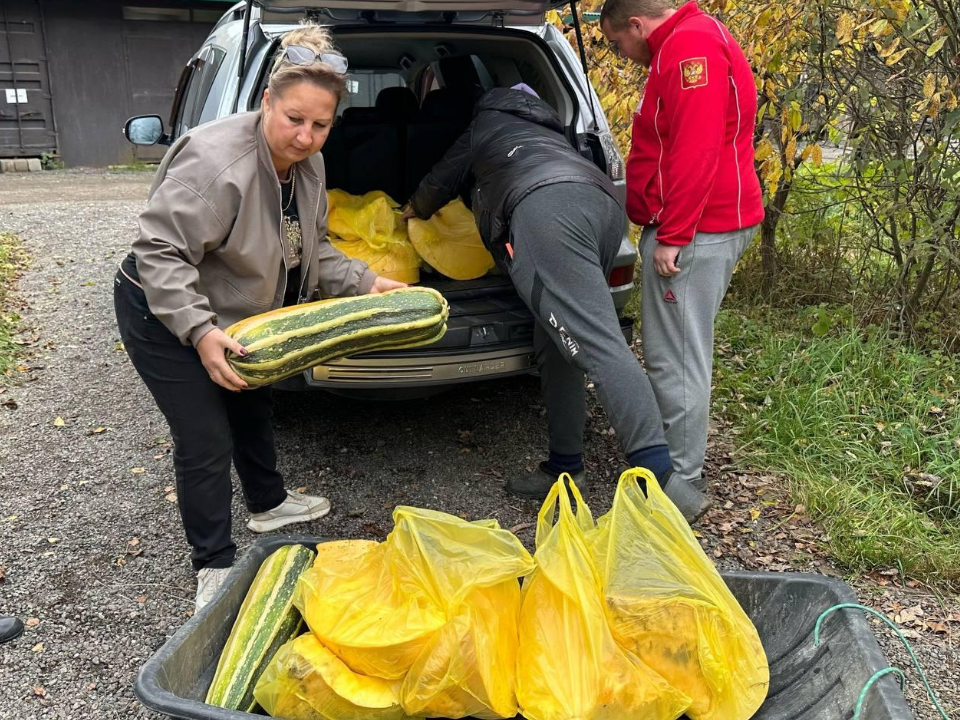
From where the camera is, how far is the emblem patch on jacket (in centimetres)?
284

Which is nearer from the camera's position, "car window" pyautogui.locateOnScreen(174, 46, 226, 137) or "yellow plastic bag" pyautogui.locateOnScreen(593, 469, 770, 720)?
"yellow plastic bag" pyautogui.locateOnScreen(593, 469, 770, 720)

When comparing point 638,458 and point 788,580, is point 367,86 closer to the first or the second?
point 638,458

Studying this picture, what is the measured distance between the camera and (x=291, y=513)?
333 cm

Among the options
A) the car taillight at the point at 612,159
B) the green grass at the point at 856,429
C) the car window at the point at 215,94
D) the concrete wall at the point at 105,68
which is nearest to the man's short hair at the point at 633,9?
the car taillight at the point at 612,159

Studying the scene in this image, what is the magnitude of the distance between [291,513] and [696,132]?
217cm

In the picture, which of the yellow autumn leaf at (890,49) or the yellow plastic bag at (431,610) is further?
the yellow autumn leaf at (890,49)

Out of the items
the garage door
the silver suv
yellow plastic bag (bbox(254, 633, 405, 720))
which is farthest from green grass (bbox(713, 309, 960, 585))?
the garage door

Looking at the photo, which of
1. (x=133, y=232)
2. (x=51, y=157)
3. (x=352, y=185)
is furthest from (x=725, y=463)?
(x=51, y=157)

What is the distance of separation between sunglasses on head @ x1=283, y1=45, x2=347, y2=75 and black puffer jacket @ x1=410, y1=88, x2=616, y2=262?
2.80 feet

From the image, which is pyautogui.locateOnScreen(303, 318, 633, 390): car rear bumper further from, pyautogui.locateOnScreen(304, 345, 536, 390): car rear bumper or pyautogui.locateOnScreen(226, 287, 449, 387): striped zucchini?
pyautogui.locateOnScreen(226, 287, 449, 387): striped zucchini

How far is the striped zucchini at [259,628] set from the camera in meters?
2.13

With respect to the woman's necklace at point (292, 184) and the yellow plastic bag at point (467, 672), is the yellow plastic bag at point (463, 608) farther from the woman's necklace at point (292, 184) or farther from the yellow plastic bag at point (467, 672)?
the woman's necklace at point (292, 184)

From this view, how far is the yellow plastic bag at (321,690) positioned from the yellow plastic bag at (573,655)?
36 centimetres

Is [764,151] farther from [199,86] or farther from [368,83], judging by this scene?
[199,86]
